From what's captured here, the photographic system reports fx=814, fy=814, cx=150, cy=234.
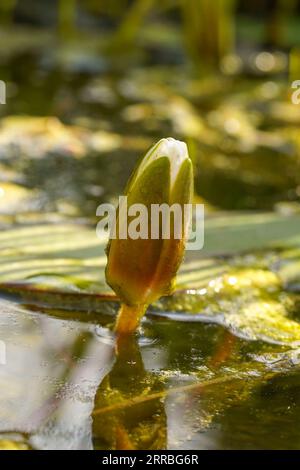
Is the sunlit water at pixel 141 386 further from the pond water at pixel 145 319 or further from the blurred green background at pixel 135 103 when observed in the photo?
the blurred green background at pixel 135 103

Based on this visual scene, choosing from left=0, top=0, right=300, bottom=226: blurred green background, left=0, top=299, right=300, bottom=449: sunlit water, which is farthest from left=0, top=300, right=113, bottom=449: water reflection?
left=0, top=0, right=300, bottom=226: blurred green background

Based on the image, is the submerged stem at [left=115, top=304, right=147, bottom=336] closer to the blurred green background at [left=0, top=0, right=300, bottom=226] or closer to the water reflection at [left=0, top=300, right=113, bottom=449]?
the water reflection at [left=0, top=300, right=113, bottom=449]

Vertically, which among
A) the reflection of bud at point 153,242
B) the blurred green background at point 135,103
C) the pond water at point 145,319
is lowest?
the blurred green background at point 135,103

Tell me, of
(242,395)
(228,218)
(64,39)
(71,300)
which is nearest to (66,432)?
(242,395)

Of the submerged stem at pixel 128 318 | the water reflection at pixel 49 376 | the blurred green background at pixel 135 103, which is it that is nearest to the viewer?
the water reflection at pixel 49 376

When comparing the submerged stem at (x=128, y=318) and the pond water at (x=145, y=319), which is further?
the submerged stem at (x=128, y=318)

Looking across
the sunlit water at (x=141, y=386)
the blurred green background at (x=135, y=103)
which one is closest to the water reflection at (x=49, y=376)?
the sunlit water at (x=141, y=386)
